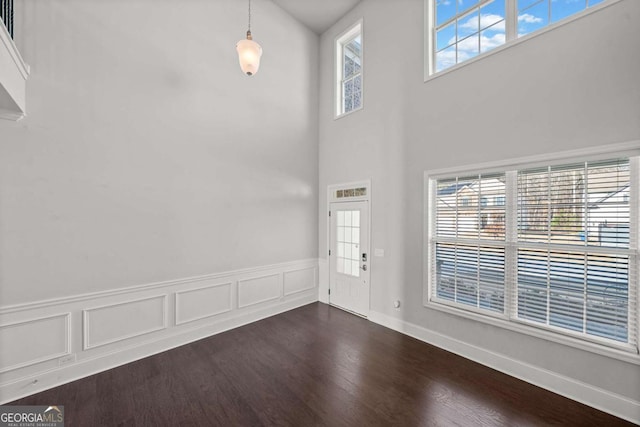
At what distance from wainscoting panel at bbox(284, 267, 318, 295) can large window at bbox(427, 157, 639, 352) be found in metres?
2.21

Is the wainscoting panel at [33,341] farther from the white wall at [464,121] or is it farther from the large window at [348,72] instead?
the large window at [348,72]

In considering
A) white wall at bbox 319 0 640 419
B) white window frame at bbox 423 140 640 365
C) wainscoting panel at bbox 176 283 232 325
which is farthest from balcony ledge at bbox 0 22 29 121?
white window frame at bbox 423 140 640 365

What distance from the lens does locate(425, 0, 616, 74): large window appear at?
2570 millimetres

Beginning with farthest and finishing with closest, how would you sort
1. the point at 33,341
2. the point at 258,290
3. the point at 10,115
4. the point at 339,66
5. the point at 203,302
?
the point at 339,66 → the point at 258,290 → the point at 203,302 → the point at 33,341 → the point at 10,115

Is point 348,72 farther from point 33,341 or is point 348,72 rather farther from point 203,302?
point 33,341

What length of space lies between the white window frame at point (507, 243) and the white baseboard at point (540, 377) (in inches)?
12.7

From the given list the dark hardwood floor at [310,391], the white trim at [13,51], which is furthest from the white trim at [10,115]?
the dark hardwood floor at [310,391]

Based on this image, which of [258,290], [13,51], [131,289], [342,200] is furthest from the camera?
[342,200]

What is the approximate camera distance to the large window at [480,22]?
2.57 meters

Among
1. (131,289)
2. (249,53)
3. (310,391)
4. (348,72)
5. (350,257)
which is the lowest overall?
(310,391)

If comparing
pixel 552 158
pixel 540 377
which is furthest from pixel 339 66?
pixel 540 377

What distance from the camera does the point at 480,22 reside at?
3.08m

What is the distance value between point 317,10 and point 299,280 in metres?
4.73

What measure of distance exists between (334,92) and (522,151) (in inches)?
127
